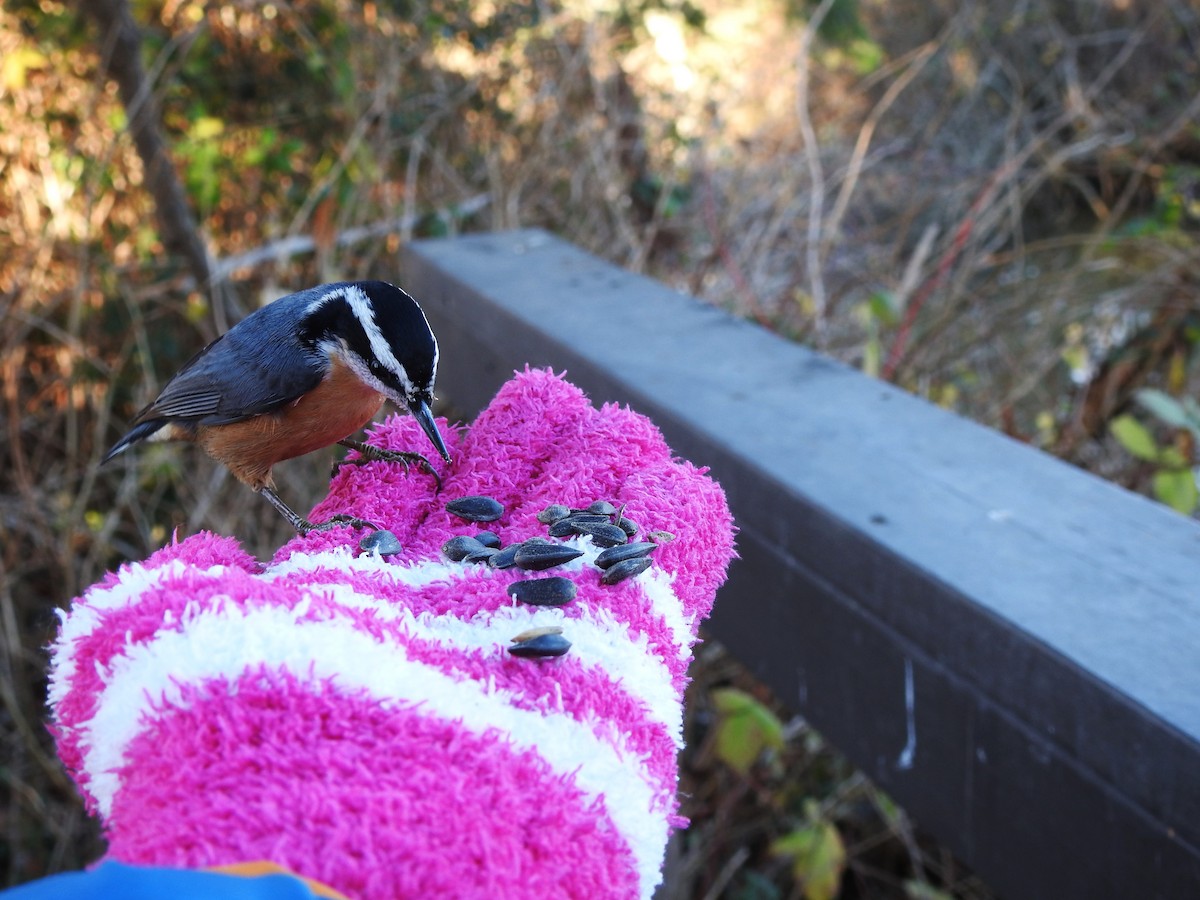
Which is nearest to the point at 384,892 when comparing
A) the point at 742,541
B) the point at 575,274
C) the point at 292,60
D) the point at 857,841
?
the point at 742,541

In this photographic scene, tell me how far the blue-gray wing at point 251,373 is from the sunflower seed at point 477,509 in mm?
713

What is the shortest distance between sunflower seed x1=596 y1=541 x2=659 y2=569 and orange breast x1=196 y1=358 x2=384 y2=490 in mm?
799

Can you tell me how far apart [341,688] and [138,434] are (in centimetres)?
172

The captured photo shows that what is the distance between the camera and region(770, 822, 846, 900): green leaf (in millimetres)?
2539

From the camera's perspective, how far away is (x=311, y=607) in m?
0.86

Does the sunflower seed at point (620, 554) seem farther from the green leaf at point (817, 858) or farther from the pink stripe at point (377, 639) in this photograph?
the green leaf at point (817, 858)

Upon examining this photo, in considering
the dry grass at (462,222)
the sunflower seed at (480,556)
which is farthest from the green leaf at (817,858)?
the sunflower seed at (480,556)

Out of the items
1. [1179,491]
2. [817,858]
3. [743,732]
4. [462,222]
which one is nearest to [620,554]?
[743,732]

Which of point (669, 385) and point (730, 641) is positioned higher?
point (669, 385)

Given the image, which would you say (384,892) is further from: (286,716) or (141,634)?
(141,634)

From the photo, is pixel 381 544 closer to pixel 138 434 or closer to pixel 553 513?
pixel 553 513

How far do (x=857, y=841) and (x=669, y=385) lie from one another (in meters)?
1.77

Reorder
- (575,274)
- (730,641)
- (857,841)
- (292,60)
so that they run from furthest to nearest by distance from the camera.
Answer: (292,60), (857,841), (575,274), (730,641)

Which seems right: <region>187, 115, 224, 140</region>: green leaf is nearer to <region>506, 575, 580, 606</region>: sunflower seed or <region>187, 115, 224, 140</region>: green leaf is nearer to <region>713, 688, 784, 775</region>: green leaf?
<region>713, 688, 784, 775</region>: green leaf
